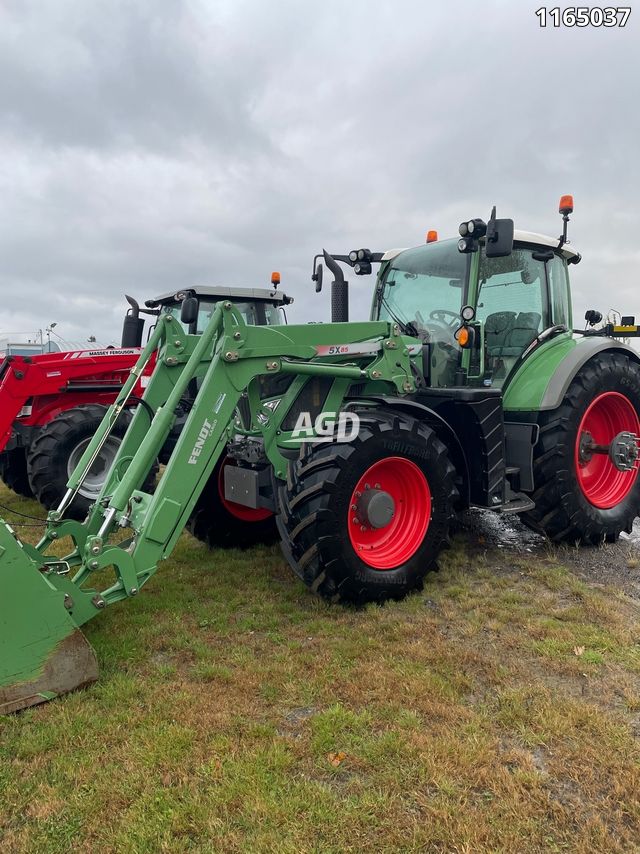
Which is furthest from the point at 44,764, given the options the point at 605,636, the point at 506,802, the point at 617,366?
the point at 617,366

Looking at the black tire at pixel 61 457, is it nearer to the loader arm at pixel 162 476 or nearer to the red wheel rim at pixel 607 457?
the loader arm at pixel 162 476

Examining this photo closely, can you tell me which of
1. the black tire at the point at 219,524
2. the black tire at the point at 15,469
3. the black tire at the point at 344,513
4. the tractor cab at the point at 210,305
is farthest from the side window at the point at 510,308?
the black tire at the point at 15,469

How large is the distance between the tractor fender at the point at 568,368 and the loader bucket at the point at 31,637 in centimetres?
380

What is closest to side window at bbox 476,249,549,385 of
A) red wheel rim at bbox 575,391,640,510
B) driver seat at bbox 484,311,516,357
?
driver seat at bbox 484,311,516,357

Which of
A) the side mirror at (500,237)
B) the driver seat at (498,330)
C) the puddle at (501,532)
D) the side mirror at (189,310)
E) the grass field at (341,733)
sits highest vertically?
the side mirror at (500,237)

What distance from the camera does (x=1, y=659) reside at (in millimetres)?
2770

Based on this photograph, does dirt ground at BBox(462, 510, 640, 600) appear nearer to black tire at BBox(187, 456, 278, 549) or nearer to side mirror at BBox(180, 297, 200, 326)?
black tire at BBox(187, 456, 278, 549)

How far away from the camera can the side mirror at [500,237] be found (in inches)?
168

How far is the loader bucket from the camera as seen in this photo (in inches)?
110

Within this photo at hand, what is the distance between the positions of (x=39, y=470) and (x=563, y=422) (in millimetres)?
5375

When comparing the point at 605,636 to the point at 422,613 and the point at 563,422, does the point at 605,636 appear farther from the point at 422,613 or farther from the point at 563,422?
the point at 563,422

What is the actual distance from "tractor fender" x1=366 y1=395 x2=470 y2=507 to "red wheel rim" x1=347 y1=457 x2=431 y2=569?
42cm

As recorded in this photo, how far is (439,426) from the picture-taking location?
4.66m

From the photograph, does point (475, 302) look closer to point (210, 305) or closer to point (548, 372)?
point (548, 372)
